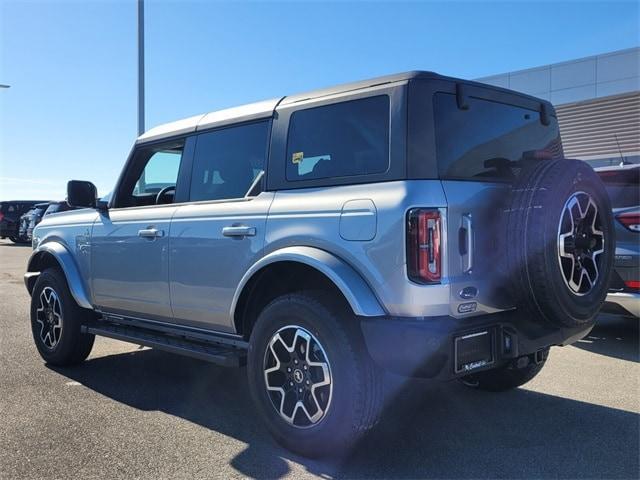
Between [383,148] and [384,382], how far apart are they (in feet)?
4.16

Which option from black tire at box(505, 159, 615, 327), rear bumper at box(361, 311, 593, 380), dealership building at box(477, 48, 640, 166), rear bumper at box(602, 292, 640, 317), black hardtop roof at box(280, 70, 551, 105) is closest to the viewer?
rear bumper at box(361, 311, 593, 380)

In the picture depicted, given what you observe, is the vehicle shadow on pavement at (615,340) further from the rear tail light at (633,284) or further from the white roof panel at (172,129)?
the white roof panel at (172,129)

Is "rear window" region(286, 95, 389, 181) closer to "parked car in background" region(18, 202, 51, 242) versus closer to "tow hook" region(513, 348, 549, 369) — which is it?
"tow hook" region(513, 348, 549, 369)

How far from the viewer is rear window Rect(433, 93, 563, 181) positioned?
3.14 metres

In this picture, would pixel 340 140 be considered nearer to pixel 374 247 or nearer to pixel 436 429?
pixel 374 247

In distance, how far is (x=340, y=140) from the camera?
134 inches

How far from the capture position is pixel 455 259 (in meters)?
2.94

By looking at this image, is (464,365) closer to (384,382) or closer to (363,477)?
(384,382)

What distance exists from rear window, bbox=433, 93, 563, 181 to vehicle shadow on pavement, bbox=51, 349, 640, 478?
129 cm

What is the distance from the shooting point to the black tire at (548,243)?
115 inches

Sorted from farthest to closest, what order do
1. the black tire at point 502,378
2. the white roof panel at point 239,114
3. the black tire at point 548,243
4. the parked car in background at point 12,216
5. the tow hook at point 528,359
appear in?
1. the parked car in background at point 12,216
2. the black tire at point 502,378
3. the white roof panel at point 239,114
4. the tow hook at point 528,359
5. the black tire at point 548,243

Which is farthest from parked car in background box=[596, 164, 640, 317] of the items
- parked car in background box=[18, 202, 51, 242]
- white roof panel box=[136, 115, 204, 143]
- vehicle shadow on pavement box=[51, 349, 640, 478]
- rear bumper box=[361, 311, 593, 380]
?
parked car in background box=[18, 202, 51, 242]

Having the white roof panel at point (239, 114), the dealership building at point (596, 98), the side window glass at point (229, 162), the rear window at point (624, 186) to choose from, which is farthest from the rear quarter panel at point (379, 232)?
the dealership building at point (596, 98)

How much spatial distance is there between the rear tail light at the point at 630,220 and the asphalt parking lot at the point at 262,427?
1254 mm
